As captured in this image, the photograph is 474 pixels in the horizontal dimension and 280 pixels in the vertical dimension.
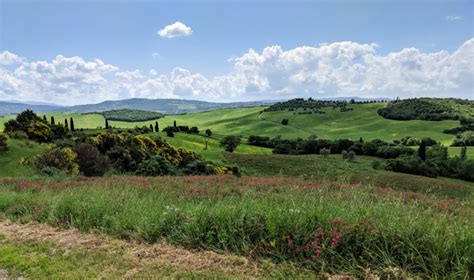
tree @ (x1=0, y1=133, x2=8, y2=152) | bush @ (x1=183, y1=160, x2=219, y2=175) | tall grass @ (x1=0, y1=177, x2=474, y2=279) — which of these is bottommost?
bush @ (x1=183, y1=160, x2=219, y2=175)

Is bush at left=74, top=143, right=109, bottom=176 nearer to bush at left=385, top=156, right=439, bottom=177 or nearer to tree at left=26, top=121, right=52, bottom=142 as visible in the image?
tree at left=26, top=121, right=52, bottom=142

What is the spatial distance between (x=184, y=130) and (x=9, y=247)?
103979mm

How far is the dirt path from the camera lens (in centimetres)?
475

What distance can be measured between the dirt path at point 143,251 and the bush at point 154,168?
59.9 feet

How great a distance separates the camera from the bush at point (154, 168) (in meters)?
25.1

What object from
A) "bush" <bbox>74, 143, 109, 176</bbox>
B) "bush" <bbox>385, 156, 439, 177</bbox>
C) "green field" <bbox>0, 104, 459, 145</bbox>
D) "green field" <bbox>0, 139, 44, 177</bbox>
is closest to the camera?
"bush" <bbox>74, 143, 109, 176</bbox>

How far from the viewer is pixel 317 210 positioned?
5348 millimetres

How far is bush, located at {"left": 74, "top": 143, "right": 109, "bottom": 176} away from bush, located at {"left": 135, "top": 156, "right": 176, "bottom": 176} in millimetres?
2649

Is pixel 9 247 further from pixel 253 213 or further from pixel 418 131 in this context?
pixel 418 131

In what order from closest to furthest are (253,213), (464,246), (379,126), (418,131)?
1. (464,246)
2. (253,213)
3. (418,131)
4. (379,126)

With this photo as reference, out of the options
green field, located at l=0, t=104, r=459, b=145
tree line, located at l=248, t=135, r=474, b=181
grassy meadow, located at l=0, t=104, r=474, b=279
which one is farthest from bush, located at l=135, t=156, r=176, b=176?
green field, located at l=0, t=104, r=459, b=145

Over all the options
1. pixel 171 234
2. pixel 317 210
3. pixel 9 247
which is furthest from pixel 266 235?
pixel 9 247

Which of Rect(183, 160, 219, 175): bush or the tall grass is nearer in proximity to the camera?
the tall grass

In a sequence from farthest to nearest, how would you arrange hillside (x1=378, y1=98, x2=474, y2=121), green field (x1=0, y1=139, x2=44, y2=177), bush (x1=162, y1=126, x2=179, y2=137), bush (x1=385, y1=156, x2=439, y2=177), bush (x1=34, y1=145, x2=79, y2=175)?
hillside (x1=378, y1=98, x2=474, y2=121)
bush (x1=162, y1=126, x2=179, y2=137)
bush (x1=385, y1=156, x2=439, y2=177)
green field (x1=0, y1=139, x2=44, y2=177)
bush (x1=34, y1=145, x2=79, y2=175)
